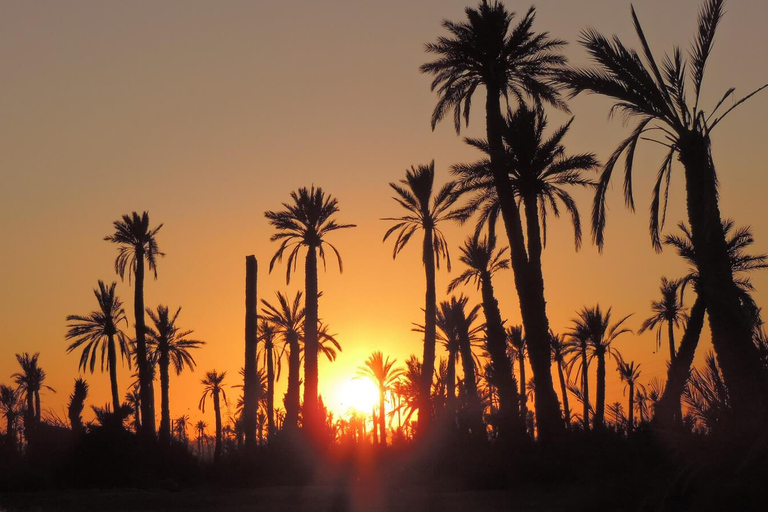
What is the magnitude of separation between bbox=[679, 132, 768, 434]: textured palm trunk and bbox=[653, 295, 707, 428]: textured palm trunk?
0.75 m

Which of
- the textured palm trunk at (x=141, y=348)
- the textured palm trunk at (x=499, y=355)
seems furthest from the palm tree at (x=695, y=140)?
the textured palm trunk at (x=141, y=348)

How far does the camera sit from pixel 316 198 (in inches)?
1384

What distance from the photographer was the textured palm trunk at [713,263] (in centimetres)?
1390

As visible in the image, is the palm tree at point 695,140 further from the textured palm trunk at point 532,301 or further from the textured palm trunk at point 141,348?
the textured palm trunk at point 141,348

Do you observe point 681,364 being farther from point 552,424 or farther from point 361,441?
point 361,441

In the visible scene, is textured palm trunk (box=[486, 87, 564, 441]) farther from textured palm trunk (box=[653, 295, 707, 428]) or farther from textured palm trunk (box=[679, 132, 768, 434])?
textured palm trunk (box=[679, 132, 768, 434])

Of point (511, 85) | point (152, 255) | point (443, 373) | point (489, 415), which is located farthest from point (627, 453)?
point (152, 255)

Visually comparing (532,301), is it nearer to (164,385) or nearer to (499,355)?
(499,355)

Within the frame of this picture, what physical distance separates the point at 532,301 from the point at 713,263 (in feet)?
29.2

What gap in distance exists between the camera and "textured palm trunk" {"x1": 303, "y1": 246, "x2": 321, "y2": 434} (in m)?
32.8

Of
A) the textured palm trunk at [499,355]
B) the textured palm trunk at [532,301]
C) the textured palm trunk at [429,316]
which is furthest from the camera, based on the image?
the textured palm trunk at [429,316]

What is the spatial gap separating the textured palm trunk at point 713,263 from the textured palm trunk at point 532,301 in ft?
26.4

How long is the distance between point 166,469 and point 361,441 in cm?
633

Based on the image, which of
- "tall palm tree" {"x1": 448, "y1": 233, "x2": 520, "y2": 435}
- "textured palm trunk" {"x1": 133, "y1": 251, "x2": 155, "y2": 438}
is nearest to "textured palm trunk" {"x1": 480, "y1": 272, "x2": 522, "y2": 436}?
"tall palm tree" {"x1": 448, "y1": 233, "x2": 520, "y2": 435}
